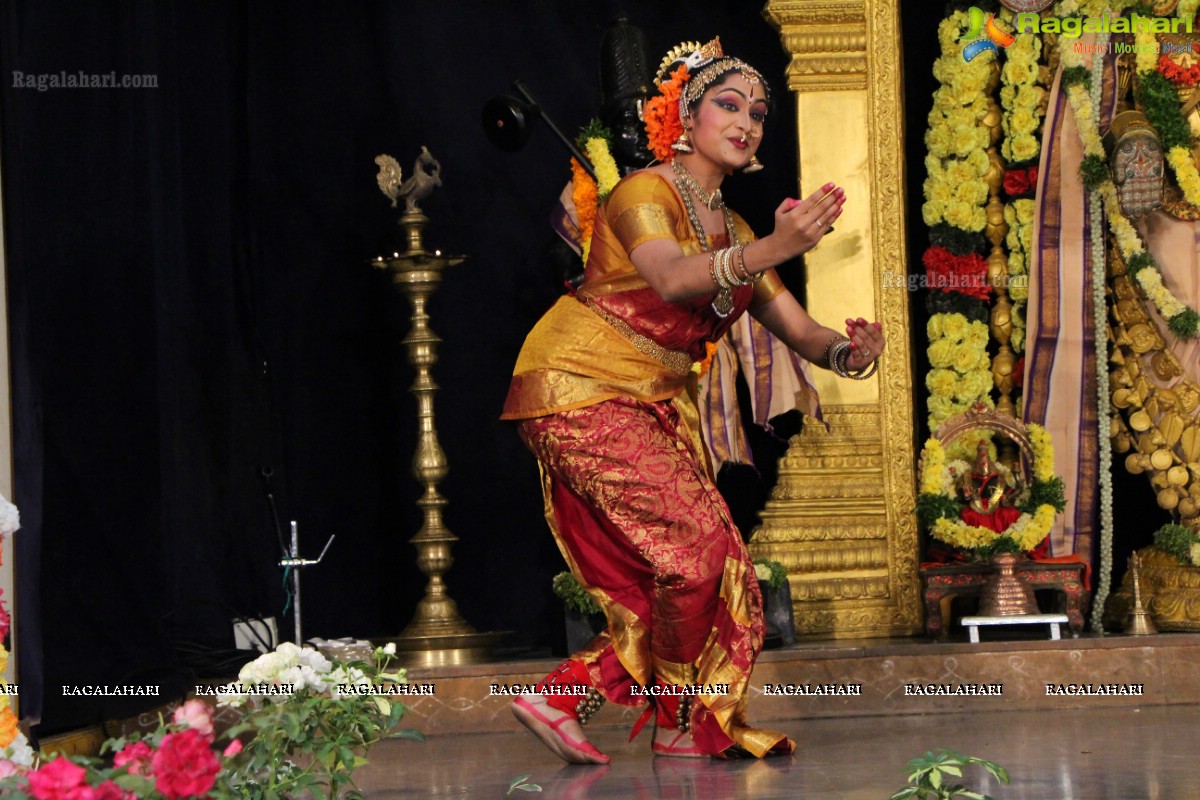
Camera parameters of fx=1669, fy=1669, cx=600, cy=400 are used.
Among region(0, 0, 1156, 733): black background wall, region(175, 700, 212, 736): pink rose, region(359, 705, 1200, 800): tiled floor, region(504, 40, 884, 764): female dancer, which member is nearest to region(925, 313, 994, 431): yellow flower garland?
region(0, 0, 1156, 733): black background wall

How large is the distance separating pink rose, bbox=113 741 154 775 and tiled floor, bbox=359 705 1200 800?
65.6 inches

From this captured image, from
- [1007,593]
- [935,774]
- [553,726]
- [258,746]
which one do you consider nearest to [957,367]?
[1007,593]

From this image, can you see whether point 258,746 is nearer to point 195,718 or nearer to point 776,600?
point 195,718

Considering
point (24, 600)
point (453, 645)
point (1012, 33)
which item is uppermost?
point (1012, 33)

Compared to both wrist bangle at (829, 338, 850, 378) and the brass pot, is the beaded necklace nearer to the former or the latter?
wrist bangle at (829, 338, 850, 378)

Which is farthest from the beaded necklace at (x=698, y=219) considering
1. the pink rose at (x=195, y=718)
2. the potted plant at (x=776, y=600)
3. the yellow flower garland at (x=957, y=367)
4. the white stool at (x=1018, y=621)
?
the pink rose at (x=195, y=718)

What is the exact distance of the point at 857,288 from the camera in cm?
583

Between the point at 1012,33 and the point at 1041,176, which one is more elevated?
the point at 1012,33

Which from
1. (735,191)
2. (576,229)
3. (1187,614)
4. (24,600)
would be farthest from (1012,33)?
(24,600)

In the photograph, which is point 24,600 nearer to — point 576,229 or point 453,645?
point 453,645

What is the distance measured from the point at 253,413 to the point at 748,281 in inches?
108

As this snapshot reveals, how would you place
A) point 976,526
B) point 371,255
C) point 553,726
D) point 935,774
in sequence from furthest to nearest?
point 371,255
point 976,526
point 553,726
point 935,774

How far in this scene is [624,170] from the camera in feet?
18.4

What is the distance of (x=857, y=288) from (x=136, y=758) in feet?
14.3
